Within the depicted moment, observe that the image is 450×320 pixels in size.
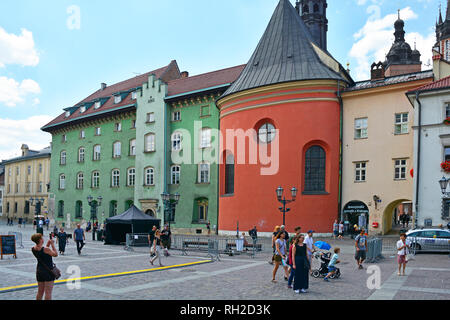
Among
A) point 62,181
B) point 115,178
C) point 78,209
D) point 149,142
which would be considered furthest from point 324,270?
point 62,181

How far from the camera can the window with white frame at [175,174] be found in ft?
135

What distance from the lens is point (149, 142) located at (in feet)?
143

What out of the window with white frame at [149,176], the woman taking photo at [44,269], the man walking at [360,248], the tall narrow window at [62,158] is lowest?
the man walking at [360,248]

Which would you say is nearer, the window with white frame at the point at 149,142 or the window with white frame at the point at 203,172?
the window with white frame at the point at 203,172

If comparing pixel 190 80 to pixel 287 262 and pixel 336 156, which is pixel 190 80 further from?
pixel 287 262

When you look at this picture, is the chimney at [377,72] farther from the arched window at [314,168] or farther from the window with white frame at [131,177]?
the window with white frame at [131,177]

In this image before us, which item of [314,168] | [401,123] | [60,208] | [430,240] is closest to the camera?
[430,240]

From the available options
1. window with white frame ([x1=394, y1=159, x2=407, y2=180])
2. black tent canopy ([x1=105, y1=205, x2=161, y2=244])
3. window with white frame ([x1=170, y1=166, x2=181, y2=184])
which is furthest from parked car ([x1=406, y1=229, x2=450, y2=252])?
window with white frame ([x1=170, y1=166, x2=181, y2=184])

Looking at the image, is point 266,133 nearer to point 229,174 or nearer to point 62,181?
point 229,174

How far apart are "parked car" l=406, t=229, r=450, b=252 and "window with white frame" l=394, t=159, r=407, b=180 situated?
8.22m

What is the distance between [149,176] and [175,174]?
134 inches

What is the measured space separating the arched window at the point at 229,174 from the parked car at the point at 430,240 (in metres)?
17.1

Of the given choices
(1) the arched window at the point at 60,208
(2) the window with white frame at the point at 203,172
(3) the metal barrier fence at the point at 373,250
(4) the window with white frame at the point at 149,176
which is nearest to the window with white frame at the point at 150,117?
(4) the window with white frame at the point at 149,176

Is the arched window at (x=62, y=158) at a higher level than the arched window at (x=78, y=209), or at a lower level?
higher
